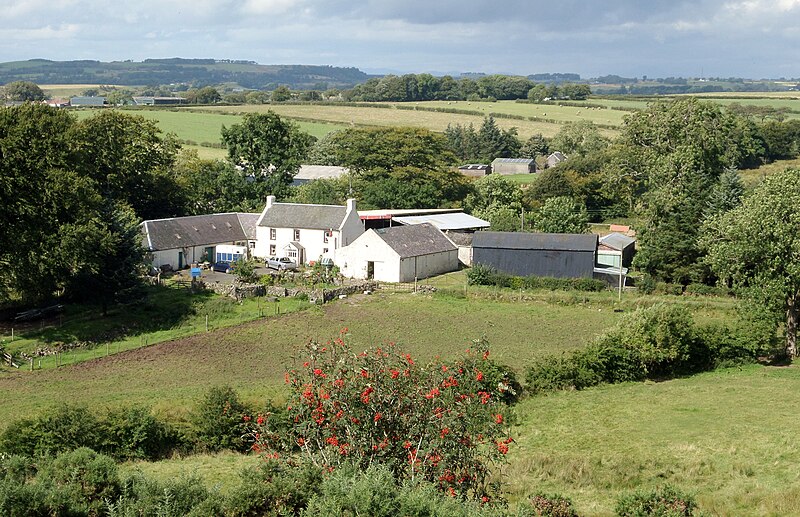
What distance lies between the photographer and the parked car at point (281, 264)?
52156 mm

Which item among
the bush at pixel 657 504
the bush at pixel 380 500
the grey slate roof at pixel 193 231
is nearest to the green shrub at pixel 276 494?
the bush at pixel 380 500

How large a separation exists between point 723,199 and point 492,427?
37.9 m

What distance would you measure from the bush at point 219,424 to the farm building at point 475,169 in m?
74.4

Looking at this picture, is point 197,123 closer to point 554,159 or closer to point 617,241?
point 554,159

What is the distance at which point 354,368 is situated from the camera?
17.2m

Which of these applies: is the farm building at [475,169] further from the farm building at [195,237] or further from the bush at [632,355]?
the bush at [632,355]

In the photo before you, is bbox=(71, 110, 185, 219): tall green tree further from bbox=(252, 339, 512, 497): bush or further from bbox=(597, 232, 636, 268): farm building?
bbox=(252, 339, 512, 497): bush

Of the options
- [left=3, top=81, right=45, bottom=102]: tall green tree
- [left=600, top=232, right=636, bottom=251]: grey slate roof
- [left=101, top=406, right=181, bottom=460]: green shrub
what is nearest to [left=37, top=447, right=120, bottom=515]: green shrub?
[left=101, top=406, right=181, bottom=460]: green shrub

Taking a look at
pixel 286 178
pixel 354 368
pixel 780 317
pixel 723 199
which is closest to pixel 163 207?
pixel 286 178

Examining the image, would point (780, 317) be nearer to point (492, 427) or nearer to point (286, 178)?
point (492, 427)

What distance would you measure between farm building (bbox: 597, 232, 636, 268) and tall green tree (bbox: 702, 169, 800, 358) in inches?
519

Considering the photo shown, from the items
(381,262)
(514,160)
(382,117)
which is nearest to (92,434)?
(381,262)

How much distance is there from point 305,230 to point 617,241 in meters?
19.8

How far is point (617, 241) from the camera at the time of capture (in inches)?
2106
